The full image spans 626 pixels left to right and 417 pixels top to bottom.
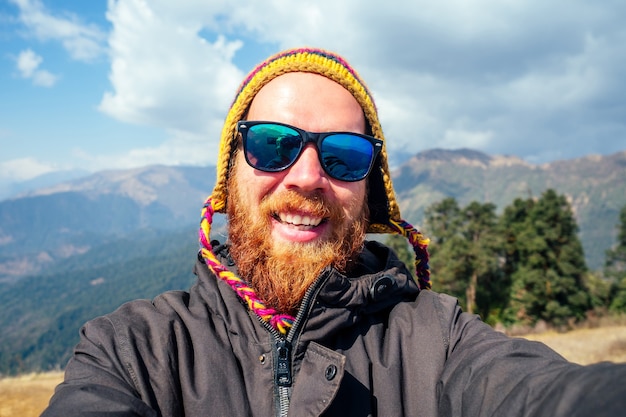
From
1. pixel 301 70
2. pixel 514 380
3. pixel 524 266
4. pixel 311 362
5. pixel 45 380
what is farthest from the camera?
pixel 524 266

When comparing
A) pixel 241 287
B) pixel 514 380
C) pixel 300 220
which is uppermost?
pixel 300 220

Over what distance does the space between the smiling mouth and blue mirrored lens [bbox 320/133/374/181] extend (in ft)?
1.23

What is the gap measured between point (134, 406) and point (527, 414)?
1845mm

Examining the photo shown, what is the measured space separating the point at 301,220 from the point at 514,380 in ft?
5.44

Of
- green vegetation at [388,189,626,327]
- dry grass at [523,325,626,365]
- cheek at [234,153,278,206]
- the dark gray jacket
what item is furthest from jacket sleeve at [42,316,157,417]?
green vegetation at [388,189,626,327]

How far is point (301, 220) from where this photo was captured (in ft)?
9.32

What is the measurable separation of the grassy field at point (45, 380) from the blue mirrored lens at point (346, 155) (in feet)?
37.6

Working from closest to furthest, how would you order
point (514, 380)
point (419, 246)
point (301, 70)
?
point (514, 380) → point (301, 70) → point (419, 246)

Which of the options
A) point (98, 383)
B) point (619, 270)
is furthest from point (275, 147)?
point (619, 270)

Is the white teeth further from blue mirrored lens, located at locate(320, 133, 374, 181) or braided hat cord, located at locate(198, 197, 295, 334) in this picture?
braided hat cord, located at locate(198, 197, 295, 334)

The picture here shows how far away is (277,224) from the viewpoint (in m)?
2.91

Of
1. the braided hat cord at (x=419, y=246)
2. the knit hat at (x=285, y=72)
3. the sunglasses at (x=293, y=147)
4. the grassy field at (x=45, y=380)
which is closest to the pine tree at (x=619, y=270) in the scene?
the grassy field at (x=45, y=380)

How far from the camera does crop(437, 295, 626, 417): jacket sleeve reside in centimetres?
140

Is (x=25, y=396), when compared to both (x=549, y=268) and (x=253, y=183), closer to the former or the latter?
(x=253, y=183)
